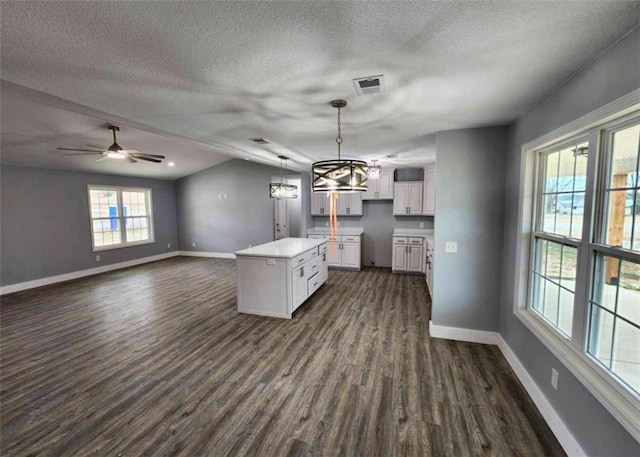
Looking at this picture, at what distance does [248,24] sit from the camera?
1304 millimetres

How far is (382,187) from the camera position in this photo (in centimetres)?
651

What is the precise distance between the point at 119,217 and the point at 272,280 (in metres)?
5.63

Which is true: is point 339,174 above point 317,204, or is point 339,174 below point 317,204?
above

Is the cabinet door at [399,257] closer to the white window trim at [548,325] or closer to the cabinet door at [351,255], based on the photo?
the cabinet door at [351,255]

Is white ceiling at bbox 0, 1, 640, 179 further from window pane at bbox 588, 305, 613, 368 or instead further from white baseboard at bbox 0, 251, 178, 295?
white baseboard at bbox 0, 251, 178, 295

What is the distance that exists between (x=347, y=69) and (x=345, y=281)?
447cm

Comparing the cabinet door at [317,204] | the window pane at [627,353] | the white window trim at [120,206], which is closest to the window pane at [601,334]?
the window pane at [627,353]

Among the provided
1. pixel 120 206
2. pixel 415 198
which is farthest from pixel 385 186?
pixel 120 206

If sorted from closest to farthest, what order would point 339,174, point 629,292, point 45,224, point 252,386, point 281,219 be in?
point 629,292 < point 339,174 < point 252,386 < point 45,224 < point 281,219

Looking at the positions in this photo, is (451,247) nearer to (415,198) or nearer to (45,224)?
(415,198)

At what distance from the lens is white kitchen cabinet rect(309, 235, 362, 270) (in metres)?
6.45

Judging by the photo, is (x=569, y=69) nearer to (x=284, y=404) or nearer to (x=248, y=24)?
(x=248, y=24)

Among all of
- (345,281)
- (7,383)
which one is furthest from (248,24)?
(345,281)

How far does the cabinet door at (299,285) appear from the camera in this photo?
3.89 m
